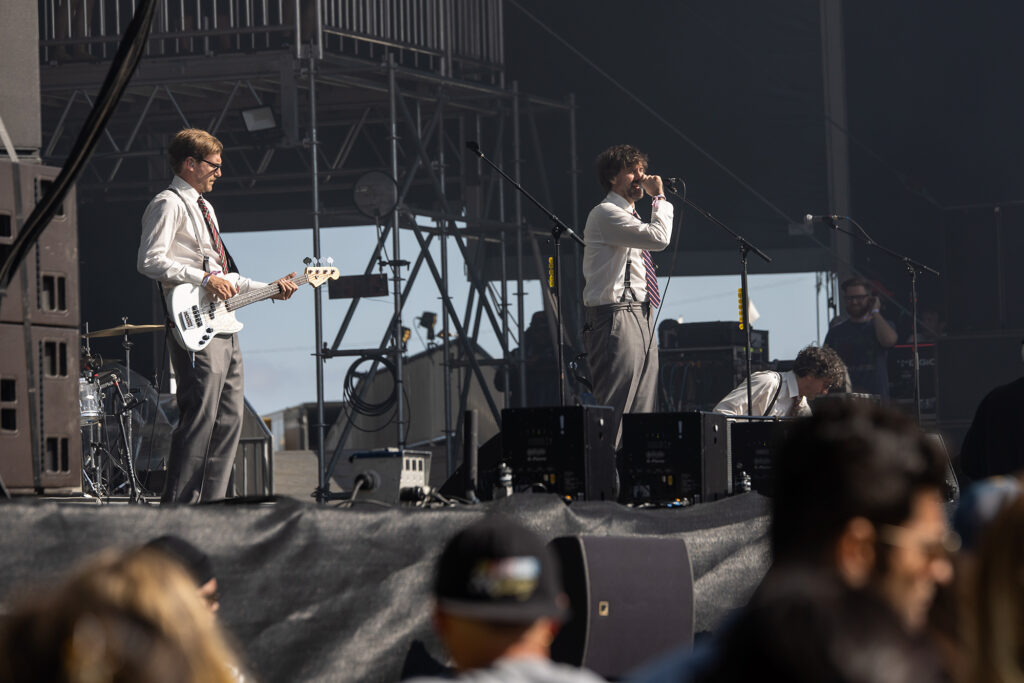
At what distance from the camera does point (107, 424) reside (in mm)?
12258

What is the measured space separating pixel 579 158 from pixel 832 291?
3155 mm

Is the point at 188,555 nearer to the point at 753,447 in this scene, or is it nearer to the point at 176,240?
the point at 176,240

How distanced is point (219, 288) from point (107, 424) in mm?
6360

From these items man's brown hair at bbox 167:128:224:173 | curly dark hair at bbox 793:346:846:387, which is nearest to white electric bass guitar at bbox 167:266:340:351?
man's brown hair at bbox 167:128:224:173

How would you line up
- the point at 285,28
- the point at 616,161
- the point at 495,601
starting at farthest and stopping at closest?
the point at 285,28 → the point at 616,161 → the point at 495,601

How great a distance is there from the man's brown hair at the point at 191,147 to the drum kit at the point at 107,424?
15.0 ft

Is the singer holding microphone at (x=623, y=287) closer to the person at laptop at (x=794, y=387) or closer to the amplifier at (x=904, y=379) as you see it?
the person at laptop at (x=794, y=387)

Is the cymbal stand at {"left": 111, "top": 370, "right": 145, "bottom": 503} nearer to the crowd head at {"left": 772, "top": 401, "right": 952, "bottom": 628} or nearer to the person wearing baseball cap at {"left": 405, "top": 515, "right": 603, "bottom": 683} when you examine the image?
the person wearing baseball cap at {"left": 405, "top": 515, "right": 603, "bottom": 683}

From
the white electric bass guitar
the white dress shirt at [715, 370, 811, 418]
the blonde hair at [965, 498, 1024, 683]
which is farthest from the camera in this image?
the white dress shirt at [715, 370, 811, 418]

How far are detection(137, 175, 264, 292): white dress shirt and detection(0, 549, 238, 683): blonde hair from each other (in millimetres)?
4995

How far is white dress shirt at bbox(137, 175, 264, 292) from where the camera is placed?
6.35 metres

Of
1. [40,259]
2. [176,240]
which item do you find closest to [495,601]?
[40,259]

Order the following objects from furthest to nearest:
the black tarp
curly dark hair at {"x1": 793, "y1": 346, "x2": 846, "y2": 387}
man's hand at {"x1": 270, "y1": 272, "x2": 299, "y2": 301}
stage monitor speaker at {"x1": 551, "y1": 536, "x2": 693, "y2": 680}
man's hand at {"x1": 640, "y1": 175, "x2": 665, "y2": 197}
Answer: curly dark hair at {"x1": 793, "y1": 346, "x2": 846, "y2": 387} < man's hand at {"x1": 640, "y1": 175, "x2": 665, "y2": 197} < man's hand at {"x1": 270, "y1": 272, "x2": 299, "y2": 301} < stage monitor speaker at {"x1": 551, "y1": 536, "x2": 693, "y2": 680} < the black tarp

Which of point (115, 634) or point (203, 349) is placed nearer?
point (115, 634)
